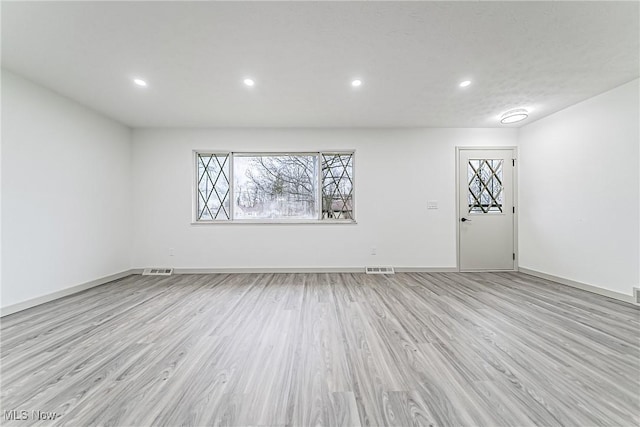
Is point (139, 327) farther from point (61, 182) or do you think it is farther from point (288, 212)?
point (288, 212)

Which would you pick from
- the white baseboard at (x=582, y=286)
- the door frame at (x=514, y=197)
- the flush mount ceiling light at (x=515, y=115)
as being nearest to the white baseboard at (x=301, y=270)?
the door frame at (x=514, y=197)

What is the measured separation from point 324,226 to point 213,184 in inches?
85.1

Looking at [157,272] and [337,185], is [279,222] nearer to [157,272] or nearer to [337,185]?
[337,185]

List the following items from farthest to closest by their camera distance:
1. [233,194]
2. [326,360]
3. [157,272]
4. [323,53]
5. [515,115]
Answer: [233,194] < [157,272] < [515,115] < [323,53] < [326,360]

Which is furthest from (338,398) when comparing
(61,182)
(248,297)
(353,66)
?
(61,182)

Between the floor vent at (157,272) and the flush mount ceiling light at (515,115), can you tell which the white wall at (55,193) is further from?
the flush mount ceiling light at (515,115)

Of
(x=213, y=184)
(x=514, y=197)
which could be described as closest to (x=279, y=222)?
(x=213, y=184)

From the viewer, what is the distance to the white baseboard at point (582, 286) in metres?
2.71

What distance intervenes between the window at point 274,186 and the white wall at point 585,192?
2.99 metres

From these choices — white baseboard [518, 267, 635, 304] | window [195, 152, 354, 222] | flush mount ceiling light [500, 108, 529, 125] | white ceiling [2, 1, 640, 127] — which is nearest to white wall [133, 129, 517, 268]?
window [195, 152, 354, 222]

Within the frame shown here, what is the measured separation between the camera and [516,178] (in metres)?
4.11

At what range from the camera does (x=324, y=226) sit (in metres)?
4.11

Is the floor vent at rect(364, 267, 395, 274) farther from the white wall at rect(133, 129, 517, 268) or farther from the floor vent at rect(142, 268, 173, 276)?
the floor vent at rect(142, 268, 173, 276)

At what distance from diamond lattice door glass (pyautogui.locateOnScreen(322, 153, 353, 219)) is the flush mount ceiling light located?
2.37 metres
